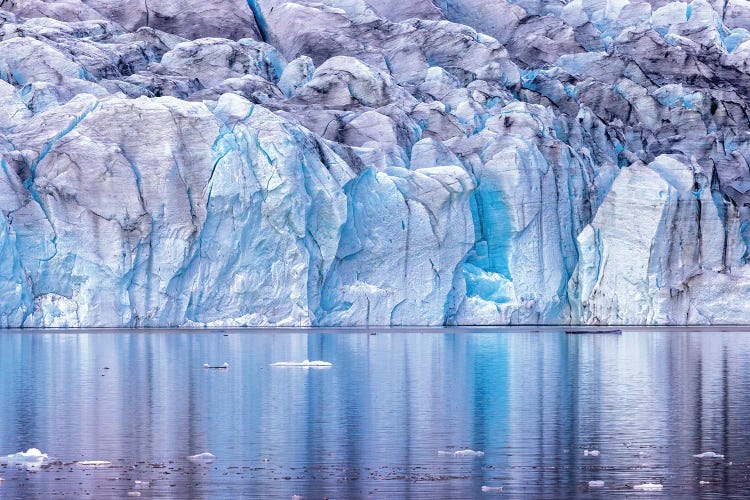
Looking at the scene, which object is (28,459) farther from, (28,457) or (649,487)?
(649,487)

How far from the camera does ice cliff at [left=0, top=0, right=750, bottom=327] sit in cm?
4594

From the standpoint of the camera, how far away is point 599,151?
196ft

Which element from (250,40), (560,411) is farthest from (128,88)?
(560,411)

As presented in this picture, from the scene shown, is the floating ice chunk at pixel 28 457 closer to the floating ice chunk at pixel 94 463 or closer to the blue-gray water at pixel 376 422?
the blue-gray water at pixel 376 422

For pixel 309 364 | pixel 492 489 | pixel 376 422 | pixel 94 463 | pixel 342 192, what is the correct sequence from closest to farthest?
pixel 492 489, pixel 94 463, pixel 376 422, pixel 309 364, pixel 342 192

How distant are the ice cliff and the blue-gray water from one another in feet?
35.5

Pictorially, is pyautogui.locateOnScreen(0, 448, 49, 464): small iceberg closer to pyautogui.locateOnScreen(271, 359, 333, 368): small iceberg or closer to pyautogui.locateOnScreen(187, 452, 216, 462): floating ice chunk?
pyautogui.locateOnScreen(187, 452, 216, 462): floating ice chunk

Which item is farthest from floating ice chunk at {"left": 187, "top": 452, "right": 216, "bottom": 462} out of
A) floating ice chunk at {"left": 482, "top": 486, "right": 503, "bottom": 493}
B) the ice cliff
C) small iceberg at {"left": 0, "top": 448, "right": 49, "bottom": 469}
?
the ice cliff

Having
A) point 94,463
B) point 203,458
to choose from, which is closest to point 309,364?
point 203,458

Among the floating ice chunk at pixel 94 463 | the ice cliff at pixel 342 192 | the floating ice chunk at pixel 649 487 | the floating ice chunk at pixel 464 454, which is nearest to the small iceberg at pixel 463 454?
the floating ice chunk at pixel 464 454

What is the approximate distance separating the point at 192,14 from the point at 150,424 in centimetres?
5357

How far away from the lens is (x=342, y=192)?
1889 inches

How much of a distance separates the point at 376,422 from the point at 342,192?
29248 mm

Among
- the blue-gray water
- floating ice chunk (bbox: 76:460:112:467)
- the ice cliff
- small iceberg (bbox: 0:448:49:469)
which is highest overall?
the ice cliff
